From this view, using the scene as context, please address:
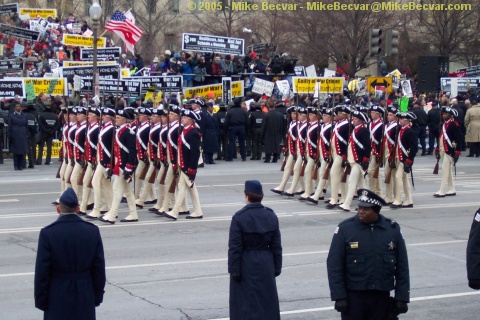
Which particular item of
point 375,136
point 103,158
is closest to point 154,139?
point 103,158

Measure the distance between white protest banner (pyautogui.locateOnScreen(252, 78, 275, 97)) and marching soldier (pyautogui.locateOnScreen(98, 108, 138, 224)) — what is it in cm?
1478

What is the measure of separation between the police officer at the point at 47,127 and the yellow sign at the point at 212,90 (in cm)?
497

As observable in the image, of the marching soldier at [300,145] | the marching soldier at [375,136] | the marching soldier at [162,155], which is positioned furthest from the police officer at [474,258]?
the marching soldier at [300,145]

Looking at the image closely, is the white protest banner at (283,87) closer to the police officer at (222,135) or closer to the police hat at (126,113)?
the police officer at (222,135)

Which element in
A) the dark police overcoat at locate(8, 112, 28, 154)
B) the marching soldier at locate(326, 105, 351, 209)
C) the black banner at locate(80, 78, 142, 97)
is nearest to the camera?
the marching soldier at locate(326, 105, 351, 209)

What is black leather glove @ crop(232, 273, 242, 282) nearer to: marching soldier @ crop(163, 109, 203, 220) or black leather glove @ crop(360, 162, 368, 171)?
marching soldier @ crop(163, 109, 203, 220)

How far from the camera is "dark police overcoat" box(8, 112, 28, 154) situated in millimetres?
24594

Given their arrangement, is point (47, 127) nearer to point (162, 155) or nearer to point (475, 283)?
point (162, 155)

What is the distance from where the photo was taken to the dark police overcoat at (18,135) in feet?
80.7

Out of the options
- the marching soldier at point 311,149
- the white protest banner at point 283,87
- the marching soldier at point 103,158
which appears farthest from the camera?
the white protest banner at point 283,87

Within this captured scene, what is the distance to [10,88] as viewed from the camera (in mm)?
27094

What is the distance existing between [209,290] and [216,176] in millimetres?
12439

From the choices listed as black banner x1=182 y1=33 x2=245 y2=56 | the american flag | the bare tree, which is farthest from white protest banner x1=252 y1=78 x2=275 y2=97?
the bare tree

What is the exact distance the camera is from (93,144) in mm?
16828
